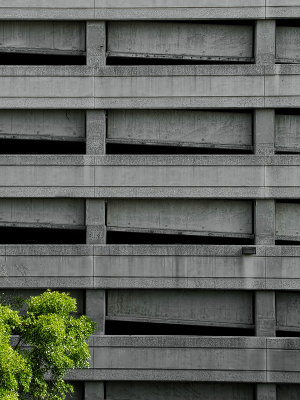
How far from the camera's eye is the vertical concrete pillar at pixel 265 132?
17.1 meters

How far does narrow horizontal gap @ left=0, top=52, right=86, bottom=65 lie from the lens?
59.4 feet

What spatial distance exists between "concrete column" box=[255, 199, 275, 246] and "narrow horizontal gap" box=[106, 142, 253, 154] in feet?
6.09

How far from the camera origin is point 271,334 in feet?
55.6

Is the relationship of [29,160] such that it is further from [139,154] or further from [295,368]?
[295,368]

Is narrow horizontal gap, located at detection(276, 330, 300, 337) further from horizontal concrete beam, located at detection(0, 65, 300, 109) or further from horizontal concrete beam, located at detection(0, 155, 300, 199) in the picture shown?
horizontal concrete beam, located at detection(0, 65, 300, 109)

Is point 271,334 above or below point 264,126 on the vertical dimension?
below

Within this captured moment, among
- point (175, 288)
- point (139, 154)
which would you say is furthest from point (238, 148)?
point (175, 288)

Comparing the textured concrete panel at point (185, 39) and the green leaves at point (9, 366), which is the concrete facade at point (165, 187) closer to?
the textured concrete panel at point (185, 39)

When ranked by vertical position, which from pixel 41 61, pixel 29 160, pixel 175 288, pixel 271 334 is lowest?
pixel 271 334

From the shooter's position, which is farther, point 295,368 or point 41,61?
point 41,61

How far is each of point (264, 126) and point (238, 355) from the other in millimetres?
7322

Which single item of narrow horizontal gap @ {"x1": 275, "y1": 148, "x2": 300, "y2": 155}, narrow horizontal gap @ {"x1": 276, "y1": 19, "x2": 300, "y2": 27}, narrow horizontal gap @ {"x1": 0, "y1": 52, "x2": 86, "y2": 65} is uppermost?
narrow horizontal gap @ {"x1": 276, "y1": 19, "x2": 300, "y2": 27}

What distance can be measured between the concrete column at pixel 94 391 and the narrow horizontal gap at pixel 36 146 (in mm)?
7697

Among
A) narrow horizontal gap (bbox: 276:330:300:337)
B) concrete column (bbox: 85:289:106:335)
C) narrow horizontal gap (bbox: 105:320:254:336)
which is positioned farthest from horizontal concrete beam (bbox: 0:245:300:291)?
narrow horizontal gap (bbox: 276:330:300:337)
